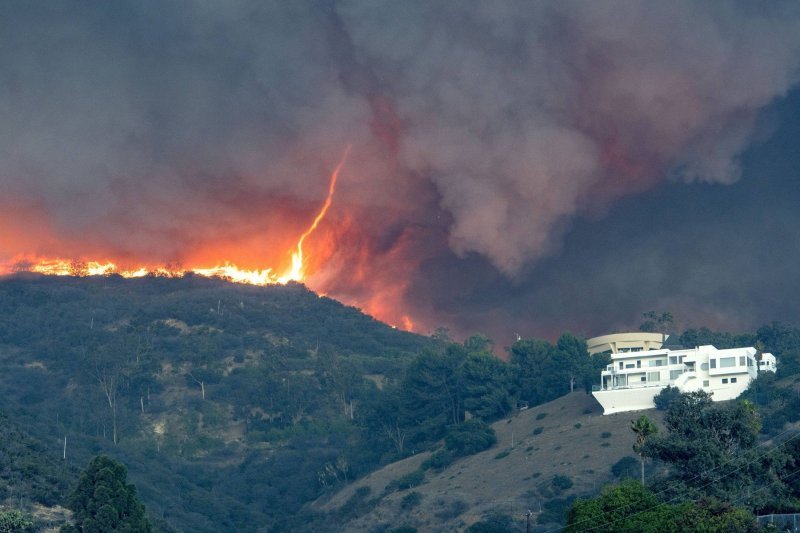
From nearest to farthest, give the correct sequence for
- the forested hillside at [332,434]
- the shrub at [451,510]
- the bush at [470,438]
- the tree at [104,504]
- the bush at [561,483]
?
the tree at [104,504] → the bush at [561,483] → the shrub at [451,510] → the forested hillside at [332,434] → the bush at [470,438]

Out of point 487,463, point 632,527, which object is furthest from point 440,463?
point 632,527

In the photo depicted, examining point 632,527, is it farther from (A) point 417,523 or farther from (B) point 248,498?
(B) point 248,498

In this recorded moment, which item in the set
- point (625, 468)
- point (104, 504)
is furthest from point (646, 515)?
point (625, 468)

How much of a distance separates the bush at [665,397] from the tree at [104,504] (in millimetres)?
68805

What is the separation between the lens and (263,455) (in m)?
182

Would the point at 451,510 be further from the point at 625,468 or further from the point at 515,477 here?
the point at 625,468

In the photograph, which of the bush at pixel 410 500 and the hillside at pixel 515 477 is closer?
the hillside at pixel 515 477

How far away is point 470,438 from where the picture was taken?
490 ft

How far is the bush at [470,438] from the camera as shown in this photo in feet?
488

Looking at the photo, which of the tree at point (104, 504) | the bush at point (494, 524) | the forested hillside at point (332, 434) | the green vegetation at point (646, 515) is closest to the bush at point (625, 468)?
the forested hillside at point (332, 434)

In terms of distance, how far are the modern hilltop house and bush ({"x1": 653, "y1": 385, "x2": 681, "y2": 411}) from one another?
4.54 ft

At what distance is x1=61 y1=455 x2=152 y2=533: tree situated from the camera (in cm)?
8938

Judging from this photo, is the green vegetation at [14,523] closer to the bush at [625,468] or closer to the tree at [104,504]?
the tree at [104,504]

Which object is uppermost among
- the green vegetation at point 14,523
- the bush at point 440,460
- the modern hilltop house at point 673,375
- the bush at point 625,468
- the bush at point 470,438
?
the modern hilltop house at point 673,375
